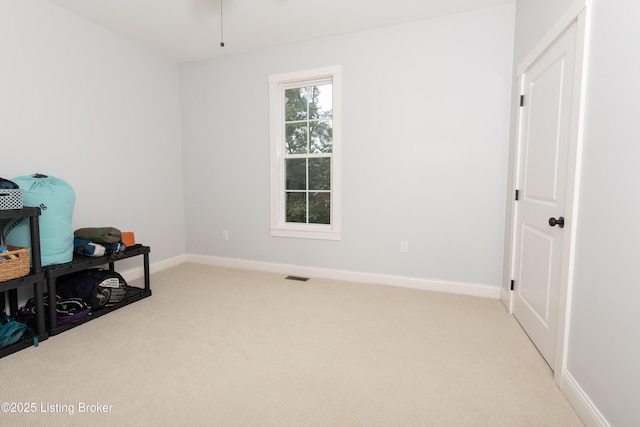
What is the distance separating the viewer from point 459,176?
318 centimetres

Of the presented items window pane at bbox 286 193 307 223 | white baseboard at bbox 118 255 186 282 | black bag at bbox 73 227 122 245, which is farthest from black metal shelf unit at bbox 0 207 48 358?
window pane at bbox 286 193 307 223

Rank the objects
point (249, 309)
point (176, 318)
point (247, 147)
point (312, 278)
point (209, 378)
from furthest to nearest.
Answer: point (247, 147), point (312, 278), point (249, 309), point (176, 318), point (209, 378)

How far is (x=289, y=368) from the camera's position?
A: 1.96 m

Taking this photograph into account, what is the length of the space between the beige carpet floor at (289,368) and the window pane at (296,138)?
1.89m

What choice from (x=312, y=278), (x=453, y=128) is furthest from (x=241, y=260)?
(x=453, y=128)

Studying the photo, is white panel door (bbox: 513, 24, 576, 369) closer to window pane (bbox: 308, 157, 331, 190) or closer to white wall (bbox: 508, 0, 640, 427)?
white wall (bbox: 508, 0, 640, 427)

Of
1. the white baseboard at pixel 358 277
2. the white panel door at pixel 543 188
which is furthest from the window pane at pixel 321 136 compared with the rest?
the white panel door at pixel 543 188

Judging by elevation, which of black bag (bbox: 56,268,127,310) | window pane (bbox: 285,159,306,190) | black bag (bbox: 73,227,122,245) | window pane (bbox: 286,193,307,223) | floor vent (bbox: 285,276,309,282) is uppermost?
window pane (bbox: 285,159,306,190)

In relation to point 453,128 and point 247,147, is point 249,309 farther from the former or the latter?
point 453,128

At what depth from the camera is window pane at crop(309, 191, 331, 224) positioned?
3836mm

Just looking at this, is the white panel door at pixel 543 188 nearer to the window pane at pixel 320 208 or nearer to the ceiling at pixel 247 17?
the ceiling at pixel 247 17

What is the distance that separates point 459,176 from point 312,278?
2.00 m

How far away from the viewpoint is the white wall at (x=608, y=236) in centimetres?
127

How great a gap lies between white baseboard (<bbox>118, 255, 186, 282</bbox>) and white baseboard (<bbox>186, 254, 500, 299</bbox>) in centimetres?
15
